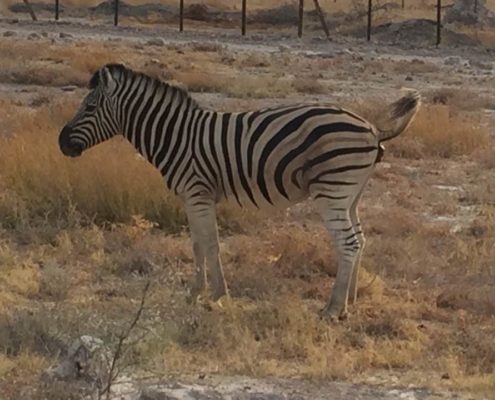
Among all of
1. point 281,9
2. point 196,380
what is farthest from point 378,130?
point 281,9

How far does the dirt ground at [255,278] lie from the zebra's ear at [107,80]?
61.0 inches

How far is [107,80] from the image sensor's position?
32.3ft

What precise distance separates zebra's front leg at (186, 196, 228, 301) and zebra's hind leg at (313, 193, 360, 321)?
2.76 feet

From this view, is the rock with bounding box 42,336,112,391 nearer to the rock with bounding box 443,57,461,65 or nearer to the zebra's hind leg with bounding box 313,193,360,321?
the zebra's hind leg with bounding box 313,193,360,321

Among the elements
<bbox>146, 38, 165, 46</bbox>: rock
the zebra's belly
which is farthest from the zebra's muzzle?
<bbox>146, 38, 165, 46</bbox>: rock

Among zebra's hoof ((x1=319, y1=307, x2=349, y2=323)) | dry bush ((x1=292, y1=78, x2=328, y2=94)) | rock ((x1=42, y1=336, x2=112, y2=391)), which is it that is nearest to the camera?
rock ((x1=42, y1=336, x2=112, y2=391))

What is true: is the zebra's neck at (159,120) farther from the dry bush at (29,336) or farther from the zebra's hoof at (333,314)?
the dry bush at (29,336)

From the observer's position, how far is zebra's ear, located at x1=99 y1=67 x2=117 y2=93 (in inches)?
387

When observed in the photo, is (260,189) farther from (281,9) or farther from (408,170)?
(281,9)

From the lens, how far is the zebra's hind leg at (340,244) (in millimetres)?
9109

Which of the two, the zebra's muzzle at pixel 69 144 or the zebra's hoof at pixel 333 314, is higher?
the zebra's muzzle at pixel 69 144

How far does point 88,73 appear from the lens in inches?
1010

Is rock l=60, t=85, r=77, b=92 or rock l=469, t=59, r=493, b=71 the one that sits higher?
rock l=60, t=85, r=77, b=92

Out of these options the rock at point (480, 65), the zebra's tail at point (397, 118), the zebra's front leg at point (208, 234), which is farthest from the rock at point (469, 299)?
the rock at point (480, 65)
